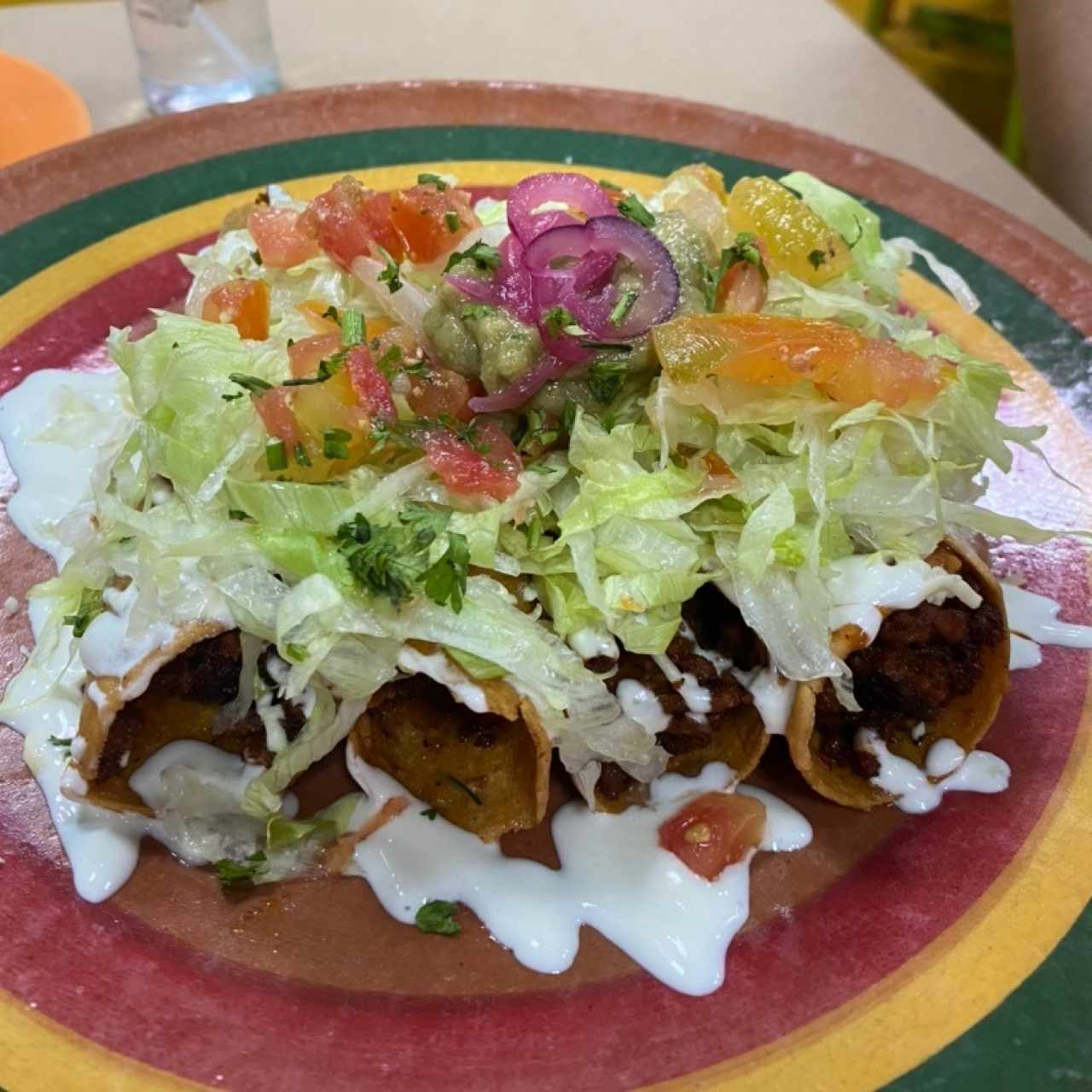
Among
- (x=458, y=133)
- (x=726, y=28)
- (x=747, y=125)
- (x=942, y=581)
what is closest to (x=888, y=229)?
(x=747, y=125)

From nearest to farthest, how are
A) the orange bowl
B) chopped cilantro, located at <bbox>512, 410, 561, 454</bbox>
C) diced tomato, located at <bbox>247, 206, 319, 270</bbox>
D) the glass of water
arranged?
chopped cilantro, located at <bbox>512, 410, 561, 454</bbox>, diced tomato, located at <bbox>247, 206, 319, 270</bbox>, the orange bowl, the glass of water

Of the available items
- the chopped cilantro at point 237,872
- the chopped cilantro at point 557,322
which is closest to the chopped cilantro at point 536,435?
the chopped cilantro at point 557,322

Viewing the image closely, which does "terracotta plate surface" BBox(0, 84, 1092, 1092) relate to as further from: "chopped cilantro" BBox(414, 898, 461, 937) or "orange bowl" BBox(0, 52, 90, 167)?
"orange bowl" BBox(0, 52, 90, 167)

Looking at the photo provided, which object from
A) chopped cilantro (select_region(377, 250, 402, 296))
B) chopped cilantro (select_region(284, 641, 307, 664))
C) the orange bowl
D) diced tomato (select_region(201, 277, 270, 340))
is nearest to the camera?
chopped cilantro (select_region(284, 641, 307, 664))

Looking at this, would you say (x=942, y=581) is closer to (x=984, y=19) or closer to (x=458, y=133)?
(x=458, y=133)

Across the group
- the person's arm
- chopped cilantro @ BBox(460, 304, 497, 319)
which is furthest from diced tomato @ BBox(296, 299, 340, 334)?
the person's arm
